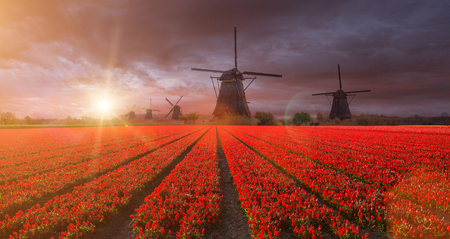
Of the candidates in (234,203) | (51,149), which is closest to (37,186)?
(234,203)

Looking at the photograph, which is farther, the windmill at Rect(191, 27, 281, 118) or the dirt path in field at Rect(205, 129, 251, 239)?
the windmill at Rect(191, 27, 281, 118)

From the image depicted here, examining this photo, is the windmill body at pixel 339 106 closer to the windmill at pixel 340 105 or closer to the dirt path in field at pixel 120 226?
the windmill at pixel 340 105

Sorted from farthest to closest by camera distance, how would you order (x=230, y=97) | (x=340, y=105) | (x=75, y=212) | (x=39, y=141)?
(x=340, y=105), (x=230, y=97), (x=39, y=141), (x=75, y=212)

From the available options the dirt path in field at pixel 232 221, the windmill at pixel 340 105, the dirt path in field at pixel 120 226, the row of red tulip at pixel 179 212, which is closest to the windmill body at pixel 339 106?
the windmill at pixel 340 105

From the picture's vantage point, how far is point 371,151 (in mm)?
14273

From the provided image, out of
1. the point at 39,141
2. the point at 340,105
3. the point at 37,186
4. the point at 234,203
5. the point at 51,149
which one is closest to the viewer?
the point at 234,203

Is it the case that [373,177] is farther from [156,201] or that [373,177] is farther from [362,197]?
[156,201]

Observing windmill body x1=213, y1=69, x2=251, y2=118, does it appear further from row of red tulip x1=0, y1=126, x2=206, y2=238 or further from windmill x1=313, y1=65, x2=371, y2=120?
row of red tulip x1=0, y1=126, x2=206, y2=238

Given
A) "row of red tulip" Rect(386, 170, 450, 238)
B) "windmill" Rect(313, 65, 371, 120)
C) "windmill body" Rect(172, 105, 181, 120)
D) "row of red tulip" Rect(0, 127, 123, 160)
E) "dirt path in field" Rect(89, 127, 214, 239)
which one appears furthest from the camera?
"windmill body" Rect(172, 105, 181, 120)

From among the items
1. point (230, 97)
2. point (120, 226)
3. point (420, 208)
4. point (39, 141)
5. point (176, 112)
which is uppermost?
point (230, 97)

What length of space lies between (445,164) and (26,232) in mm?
17215

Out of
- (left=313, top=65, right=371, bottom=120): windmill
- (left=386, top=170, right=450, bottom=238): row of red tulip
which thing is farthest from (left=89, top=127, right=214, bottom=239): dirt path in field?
(left=313, top=65, right=371, bottom=120): windmill

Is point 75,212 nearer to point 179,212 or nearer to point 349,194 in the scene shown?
point 179,212

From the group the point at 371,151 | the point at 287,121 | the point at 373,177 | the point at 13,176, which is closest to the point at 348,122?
the point at 287,121
